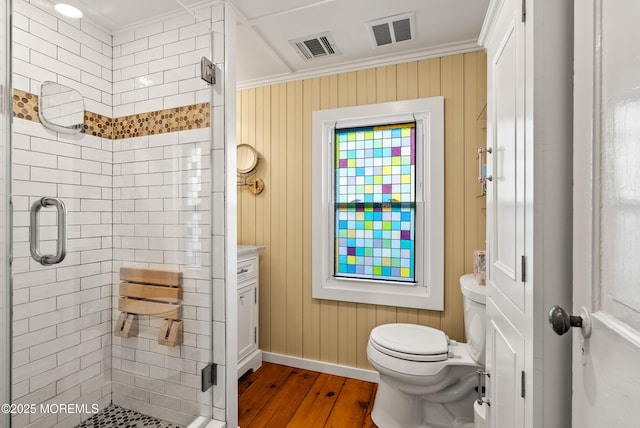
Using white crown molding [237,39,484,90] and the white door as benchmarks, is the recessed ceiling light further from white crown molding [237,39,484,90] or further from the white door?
the white door

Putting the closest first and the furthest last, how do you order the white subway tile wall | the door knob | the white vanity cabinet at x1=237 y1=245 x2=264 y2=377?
1. the door knob
2. the white subway tile wall
3. the white vanity cabinet at x1=237 y1=245 x2=264 y2=377

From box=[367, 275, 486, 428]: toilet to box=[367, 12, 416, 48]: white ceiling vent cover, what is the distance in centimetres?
155

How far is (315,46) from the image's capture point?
209 cm

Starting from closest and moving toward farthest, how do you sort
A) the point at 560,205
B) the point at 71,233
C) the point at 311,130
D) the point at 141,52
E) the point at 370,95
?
the point at 560,205 < the point at 71,233 < the point at 141,52 < the point at 370,95 < the point at 311,130

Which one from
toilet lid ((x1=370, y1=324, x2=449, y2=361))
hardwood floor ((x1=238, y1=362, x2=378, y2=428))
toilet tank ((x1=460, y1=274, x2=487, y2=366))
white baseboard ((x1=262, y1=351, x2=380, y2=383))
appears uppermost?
A: toilet tank ((x1=460, y1=274, x2=487, y2=366))

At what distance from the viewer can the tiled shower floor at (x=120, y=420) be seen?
53.2 inches

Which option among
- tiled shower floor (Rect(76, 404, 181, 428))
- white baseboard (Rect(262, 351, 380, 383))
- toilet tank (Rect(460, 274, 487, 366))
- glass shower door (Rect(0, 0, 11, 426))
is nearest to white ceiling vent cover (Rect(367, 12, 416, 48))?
toilet tank (Rect(460, 274, 487, 366))

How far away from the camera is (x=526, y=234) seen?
81 centimetres

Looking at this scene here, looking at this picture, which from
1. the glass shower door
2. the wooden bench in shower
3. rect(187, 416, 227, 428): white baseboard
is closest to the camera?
the glass shower door

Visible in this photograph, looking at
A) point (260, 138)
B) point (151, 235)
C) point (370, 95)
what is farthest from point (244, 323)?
point (370, 95)

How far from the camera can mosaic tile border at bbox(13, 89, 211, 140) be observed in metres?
1.31

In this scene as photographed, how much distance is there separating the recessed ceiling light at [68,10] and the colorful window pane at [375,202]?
162 cm

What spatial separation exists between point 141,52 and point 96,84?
0.94 feet

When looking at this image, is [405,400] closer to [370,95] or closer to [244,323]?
[244,323]
